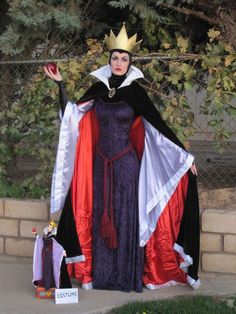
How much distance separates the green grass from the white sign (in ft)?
0.99

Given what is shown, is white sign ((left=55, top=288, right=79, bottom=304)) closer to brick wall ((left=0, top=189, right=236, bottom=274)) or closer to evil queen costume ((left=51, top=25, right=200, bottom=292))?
evil queen costume ((left=51, top=25, right=200, bottom=292))

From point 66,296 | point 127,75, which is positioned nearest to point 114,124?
point 127,75

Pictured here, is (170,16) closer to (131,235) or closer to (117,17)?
(117,17)

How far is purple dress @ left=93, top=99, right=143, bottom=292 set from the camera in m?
4.70

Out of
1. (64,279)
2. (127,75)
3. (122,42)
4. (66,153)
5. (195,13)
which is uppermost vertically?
(195,13)

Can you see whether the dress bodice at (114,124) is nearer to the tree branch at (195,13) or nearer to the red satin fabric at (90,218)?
the red satin fabric at (90,218)

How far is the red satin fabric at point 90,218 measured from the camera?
482 centimetres

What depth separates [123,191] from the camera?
473cm

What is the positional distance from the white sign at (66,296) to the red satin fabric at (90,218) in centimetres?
32

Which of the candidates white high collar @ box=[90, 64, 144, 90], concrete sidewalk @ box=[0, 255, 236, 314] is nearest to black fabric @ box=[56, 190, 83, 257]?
concrete sidewalk @ box=[0, 255, 236, 314]

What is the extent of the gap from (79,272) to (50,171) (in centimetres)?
136

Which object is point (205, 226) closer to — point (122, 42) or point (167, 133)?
point (167, 133)

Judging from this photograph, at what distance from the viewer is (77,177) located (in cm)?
483

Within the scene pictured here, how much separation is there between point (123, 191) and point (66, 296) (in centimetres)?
84
